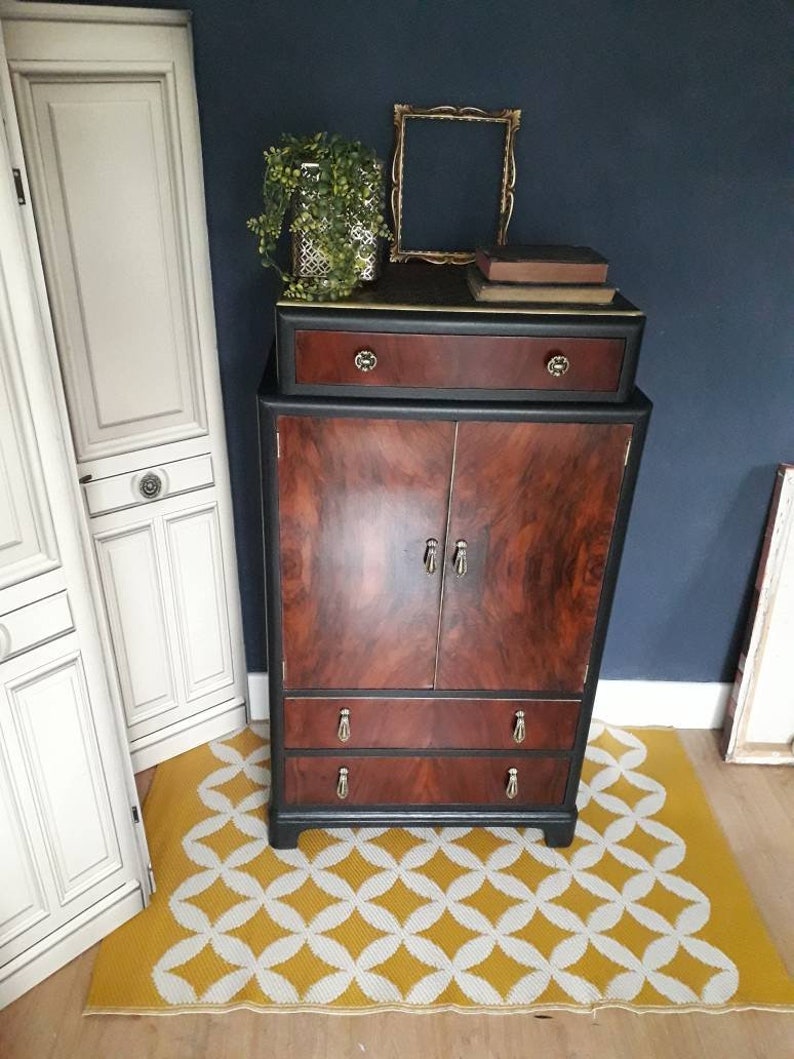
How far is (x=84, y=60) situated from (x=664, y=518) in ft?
5.73

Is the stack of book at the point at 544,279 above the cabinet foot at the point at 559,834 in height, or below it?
above

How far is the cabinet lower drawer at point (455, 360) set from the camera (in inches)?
62.7

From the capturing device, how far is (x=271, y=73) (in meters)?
1.80

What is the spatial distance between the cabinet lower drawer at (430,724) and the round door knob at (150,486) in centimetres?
61

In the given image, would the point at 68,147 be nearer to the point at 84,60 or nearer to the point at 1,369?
the point at 84,60

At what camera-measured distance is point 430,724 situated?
6.55ft

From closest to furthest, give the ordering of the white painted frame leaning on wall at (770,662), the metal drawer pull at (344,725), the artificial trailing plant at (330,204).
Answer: the artificial trailing plant at (330,204) → the metal drawer pull at (344,725) → the white painted frame leaning on wall at (770,662)

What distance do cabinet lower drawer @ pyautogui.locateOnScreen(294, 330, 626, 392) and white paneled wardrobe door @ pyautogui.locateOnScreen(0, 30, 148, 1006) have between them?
1.60 ft

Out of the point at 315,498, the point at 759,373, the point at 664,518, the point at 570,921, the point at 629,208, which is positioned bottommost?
the point at 570,921

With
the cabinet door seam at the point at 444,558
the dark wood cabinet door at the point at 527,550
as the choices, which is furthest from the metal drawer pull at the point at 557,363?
the cabinet door seam at the point at 444,558

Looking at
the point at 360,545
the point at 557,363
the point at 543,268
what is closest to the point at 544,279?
the point at 543,268

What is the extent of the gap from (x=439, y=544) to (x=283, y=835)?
2.92ft

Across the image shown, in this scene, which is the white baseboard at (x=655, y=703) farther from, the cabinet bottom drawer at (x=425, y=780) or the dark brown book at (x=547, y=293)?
the dark brown book at (x=547, y=293)

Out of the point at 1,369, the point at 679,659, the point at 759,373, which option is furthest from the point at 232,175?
the point at 679,659
